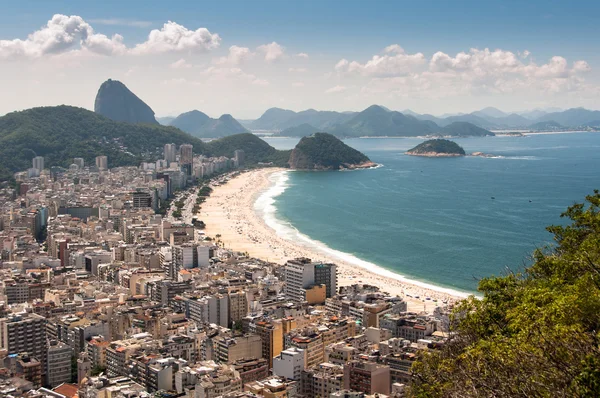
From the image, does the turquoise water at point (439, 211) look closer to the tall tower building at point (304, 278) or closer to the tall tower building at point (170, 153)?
the tall tower building at point (304, 278)

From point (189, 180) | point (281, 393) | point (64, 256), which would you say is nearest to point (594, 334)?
point (281, 393)

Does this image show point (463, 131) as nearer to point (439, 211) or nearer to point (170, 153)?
point (170, 153)

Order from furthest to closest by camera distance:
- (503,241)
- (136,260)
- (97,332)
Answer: (503,241)
(136,260)
(97,332)

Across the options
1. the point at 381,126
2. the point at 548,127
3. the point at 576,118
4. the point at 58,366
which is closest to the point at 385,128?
the point at 381,126

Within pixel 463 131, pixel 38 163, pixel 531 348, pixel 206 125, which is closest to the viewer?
pixel 531 348

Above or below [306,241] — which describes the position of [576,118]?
above

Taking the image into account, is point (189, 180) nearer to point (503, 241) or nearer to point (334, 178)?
point (334, 178)
